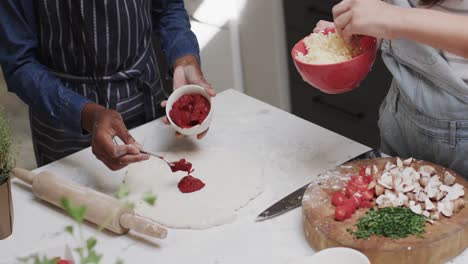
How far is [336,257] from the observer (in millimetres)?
1039

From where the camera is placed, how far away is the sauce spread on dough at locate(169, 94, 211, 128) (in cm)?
148

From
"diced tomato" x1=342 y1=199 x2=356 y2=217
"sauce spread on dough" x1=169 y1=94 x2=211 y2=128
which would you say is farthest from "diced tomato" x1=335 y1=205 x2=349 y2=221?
"sauce spread on dough" x1=169 y1=94 x2=211 y2=128

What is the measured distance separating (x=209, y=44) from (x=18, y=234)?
5.72 ft

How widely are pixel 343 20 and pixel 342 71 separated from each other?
9 centimetres

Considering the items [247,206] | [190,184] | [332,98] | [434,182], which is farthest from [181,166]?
[332,98]

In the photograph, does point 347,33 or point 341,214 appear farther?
point 347,33

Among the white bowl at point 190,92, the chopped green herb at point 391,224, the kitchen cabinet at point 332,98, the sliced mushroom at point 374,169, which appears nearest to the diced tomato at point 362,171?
the sliced mushroom at point 374,169

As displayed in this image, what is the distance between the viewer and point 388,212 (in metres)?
1.14

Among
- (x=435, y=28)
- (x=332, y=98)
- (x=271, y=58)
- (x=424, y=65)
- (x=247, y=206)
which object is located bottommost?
(x=332, y=98)

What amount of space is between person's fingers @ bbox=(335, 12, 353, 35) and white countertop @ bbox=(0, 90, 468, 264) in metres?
0.31

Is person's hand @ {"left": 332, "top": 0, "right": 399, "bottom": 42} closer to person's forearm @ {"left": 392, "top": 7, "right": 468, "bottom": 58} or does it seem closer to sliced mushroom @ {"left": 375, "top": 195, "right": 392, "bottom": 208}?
person's forearm @ {"left": 392, "top": 7, "right": 468, "bottom": 58}

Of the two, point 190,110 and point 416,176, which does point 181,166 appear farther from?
point 416,176

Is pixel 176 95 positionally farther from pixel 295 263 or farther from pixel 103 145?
pixel 295 263

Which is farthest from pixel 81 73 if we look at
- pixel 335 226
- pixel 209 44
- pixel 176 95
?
pixel 209 44
